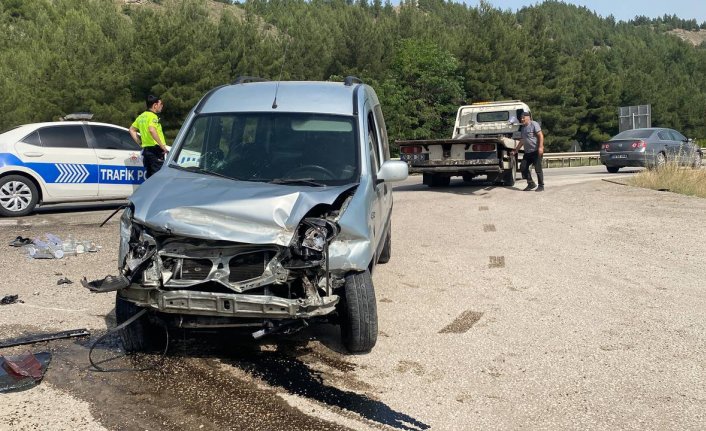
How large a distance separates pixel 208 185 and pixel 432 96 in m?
48.6

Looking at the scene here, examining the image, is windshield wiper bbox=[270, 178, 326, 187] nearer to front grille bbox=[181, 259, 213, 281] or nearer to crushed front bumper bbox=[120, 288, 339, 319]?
front grille bbox=[181, 259, 213, 281]

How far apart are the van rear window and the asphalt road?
9.18 meters

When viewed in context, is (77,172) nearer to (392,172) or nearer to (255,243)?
(392,172)

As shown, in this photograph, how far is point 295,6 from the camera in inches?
3866

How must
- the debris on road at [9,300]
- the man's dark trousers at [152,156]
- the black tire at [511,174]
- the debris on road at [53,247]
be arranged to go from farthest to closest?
the black tire at [511,174]
the man's dark trousers at [152,156]
the debris on road at [53,247]
the debris on road at [9,300]

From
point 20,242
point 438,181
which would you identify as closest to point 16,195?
point 20,242

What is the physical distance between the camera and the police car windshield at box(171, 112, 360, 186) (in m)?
5.57

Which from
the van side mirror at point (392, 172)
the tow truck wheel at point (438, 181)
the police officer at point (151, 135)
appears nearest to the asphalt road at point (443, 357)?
the van side mirror at point (392, 172)

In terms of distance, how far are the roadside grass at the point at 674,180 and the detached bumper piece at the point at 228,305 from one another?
11.6 m

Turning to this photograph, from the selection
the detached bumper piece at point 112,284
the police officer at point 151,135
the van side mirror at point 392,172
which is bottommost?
the detached bumper piece at point 112,284

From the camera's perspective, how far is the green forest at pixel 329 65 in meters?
37.9

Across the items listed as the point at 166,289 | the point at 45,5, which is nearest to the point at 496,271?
the point at 166,289

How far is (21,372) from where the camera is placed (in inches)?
171

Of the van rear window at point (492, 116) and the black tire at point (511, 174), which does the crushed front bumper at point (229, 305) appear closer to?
the black tire at point (511, 174)
